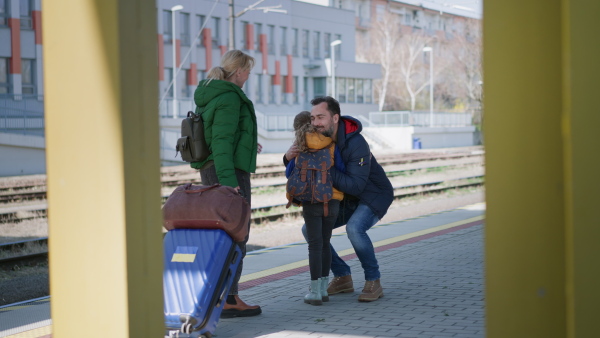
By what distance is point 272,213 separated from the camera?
1559 cm

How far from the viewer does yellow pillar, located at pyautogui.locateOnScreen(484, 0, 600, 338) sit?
2.08 m

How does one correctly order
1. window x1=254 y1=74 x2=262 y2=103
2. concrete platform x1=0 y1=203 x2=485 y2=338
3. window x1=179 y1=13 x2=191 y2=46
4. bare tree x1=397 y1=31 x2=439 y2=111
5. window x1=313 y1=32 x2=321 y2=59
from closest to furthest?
concrete platform x1=0 y1=203 x2=485 y2=338 → window x1=179 y1=13 x2=191 y2=46 → window x1=254 y1=74 x2=262 y2=103 → window x1=313 y1=32 x2=321 y2=59 → bare tree x1=397 y1=31 x2=439 y2=111

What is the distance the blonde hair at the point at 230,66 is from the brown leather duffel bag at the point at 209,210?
104 cm

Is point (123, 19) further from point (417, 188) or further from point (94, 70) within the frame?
point (417, 188)

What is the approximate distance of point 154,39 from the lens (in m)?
2.53

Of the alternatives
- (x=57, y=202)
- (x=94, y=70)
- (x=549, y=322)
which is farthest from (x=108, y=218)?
(x=549, y=322)

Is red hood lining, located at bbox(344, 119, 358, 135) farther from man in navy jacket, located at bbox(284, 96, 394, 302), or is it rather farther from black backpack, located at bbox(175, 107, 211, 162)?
black backpack, located at bbox(175, 107, 211, 162)

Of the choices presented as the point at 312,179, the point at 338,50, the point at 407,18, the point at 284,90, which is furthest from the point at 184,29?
the point at 312,179

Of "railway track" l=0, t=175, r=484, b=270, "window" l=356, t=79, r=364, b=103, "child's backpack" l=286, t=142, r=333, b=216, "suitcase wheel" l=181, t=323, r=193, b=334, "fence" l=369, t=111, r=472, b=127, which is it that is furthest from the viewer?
"window" l=356, t=79, r=364, b=103

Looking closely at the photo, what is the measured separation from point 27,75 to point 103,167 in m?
41.3

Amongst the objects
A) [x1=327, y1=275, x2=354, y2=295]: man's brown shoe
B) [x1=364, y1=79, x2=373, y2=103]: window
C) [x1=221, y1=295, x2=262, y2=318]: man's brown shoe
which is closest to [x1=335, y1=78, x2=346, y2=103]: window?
[x1=364, y1=79, x2=373, y2=103]: window

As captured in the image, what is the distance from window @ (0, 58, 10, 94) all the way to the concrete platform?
3338 cm

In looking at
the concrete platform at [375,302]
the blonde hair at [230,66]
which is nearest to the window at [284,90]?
the concrete platform at [375,302]

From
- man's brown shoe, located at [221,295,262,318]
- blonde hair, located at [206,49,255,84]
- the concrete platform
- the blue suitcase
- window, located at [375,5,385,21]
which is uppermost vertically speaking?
window, located at [375,5,385,21]
